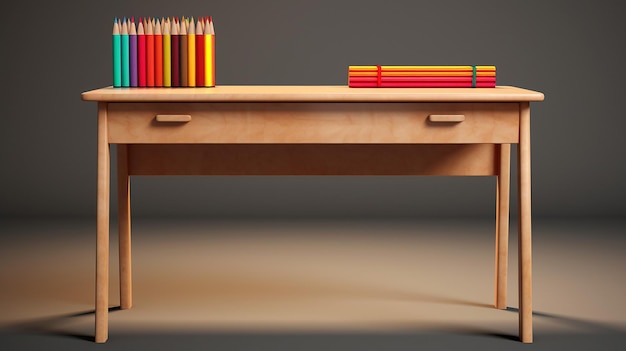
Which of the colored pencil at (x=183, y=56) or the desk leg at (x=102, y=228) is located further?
the colored pencil at (x=183, y=56)

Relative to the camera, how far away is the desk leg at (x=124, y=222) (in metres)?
3.50

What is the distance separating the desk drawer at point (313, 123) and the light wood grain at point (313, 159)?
0.40 metres

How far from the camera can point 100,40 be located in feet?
19.0

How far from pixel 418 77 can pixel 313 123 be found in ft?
1.70

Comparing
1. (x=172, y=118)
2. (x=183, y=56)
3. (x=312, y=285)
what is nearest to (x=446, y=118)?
(x=172, y=118)

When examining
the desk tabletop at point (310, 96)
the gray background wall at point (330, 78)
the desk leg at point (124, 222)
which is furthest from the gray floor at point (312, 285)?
the desk tabletop at point (310, 96)

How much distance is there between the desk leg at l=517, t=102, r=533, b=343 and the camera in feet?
10.2

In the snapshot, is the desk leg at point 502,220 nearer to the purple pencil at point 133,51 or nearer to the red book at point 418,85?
the red book at point 418,85

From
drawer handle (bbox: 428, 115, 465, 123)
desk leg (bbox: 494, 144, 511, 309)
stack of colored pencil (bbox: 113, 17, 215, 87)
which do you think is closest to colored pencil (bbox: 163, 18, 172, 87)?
stack of colored pencil (bbox: 113, 17, 215, 87)

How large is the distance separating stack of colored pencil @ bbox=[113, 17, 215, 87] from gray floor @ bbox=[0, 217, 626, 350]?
850 millimetres

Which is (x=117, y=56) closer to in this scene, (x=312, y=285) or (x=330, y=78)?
(x=312, y=285)

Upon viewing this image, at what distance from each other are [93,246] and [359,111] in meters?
2.21

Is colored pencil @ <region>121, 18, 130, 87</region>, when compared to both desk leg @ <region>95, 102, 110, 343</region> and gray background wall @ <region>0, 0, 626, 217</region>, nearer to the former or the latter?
desk leg @ <region>95, 102, 110, 343</region>

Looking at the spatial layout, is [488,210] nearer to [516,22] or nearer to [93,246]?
[516,22]
